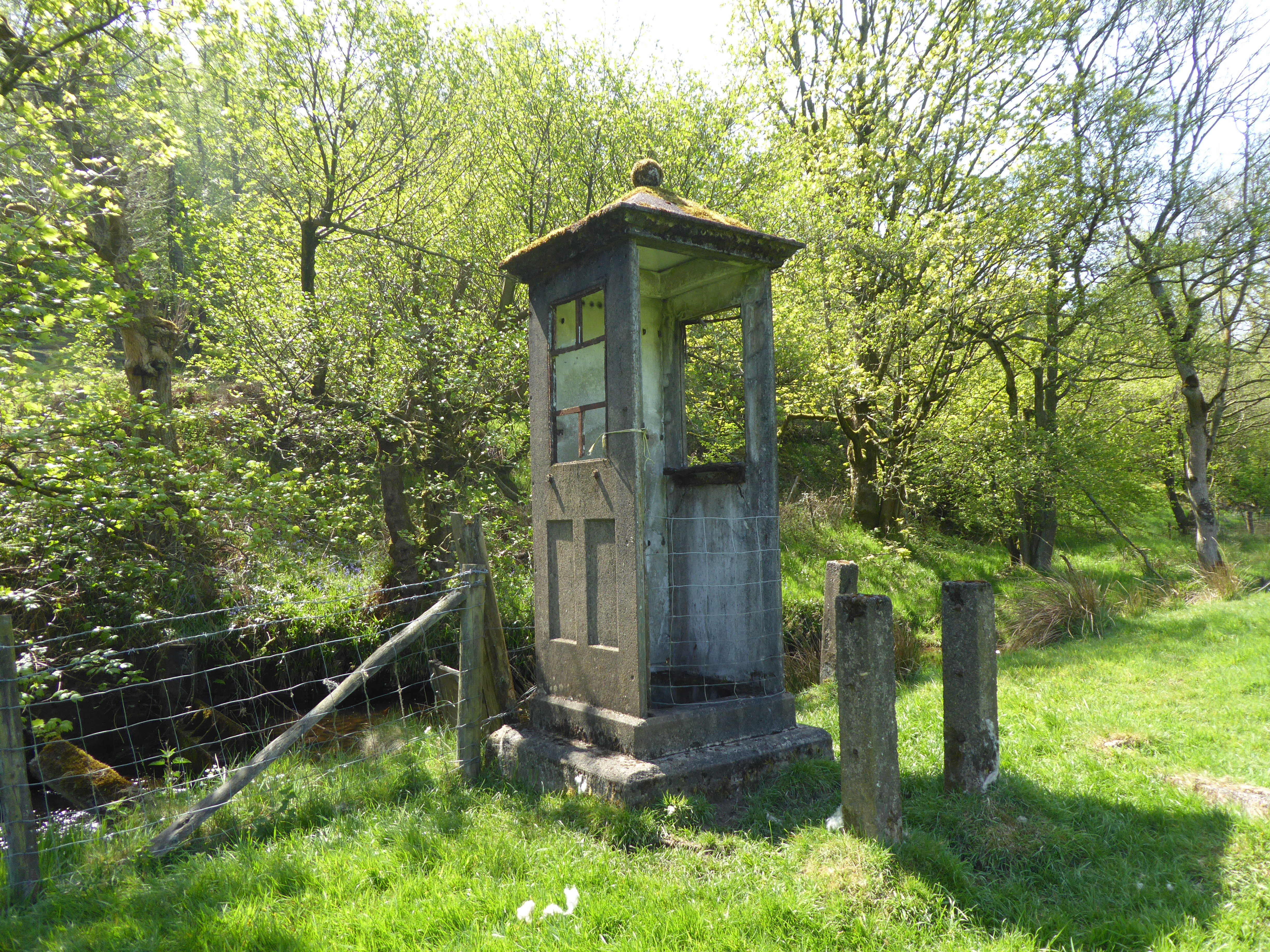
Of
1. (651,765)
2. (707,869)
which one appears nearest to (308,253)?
(651,765)

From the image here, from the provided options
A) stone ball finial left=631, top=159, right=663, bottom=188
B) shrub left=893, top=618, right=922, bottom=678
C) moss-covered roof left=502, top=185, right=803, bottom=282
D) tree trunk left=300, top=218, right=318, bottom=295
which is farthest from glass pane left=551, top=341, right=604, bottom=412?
shrub left=893, top=618, right=922, bottom=678

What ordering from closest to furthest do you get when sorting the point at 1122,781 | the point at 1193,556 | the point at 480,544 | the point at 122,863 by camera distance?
1. the point at 122,863
2. the point at 1122,781
3. the point at 480,544
4. the point at 1193,556

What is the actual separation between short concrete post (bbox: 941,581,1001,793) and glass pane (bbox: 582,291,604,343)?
2920 mm

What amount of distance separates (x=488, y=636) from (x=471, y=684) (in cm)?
89

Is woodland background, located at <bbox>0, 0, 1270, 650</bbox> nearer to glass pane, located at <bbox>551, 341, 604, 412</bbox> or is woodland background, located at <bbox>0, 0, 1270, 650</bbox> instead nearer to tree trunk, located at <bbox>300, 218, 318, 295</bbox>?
tree trunk, located at <bbox>300, 218, 318, 295</bbox>

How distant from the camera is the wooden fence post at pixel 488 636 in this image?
5383 millimetres

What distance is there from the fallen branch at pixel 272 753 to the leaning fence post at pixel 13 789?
0.52 meters

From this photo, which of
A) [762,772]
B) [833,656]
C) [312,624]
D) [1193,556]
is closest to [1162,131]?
[1193,556]

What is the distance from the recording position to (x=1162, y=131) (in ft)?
45.1

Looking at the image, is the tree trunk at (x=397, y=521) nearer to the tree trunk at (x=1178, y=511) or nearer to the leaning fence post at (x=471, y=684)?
the leaning fence post at (x=471, y=684)

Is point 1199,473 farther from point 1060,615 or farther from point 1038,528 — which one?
point 1060,615

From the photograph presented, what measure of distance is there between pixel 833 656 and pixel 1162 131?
43.1 ft

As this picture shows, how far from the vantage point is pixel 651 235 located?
4590 millimetres

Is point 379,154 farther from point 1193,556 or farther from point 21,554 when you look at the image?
point 1193,556
